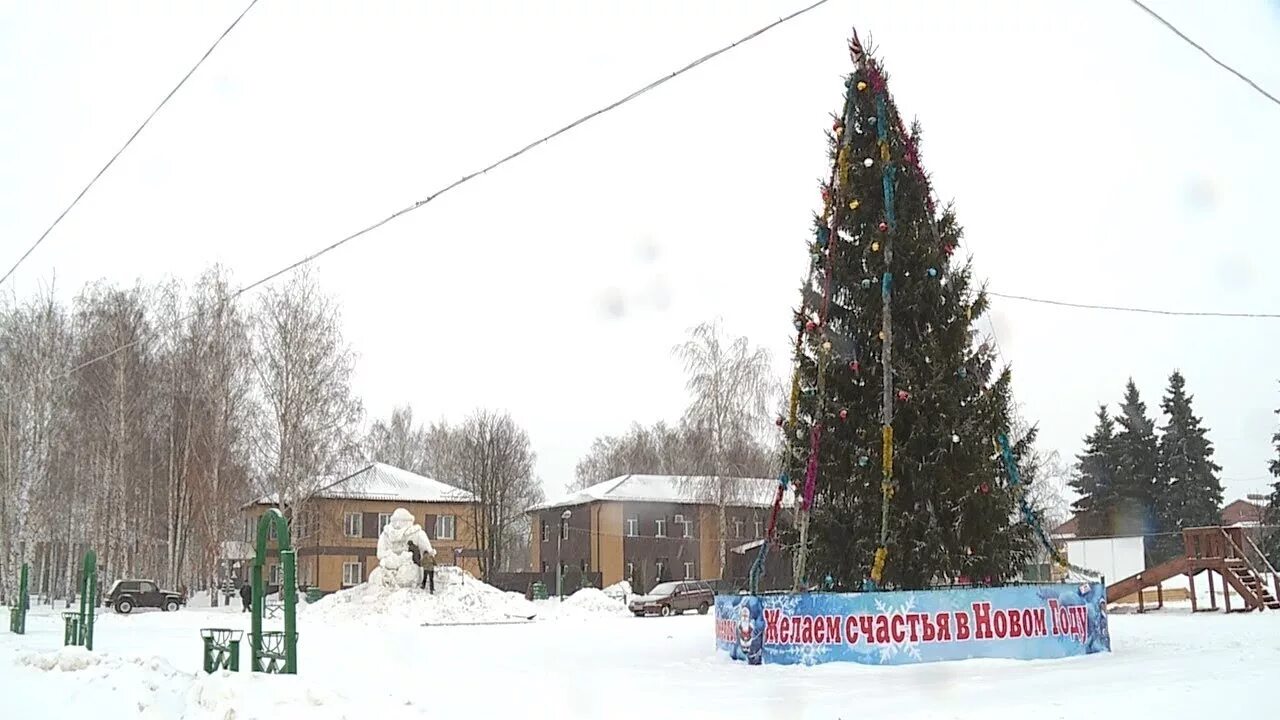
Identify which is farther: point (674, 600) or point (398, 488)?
point (398, 488)

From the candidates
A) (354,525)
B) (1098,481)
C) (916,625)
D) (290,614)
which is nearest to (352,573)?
(354,525)

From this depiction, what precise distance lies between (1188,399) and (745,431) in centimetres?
2601

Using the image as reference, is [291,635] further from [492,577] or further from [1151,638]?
[492,577]

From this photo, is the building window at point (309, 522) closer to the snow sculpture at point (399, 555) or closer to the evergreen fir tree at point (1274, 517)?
the snow sculpture at point (399, 555)

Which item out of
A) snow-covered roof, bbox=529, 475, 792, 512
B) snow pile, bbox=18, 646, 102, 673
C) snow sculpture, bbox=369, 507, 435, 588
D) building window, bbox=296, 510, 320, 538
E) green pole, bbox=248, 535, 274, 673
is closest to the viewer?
green pole, bbox=248, 535, 274, 673

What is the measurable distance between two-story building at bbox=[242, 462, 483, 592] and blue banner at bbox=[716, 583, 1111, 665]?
4410 centimetres

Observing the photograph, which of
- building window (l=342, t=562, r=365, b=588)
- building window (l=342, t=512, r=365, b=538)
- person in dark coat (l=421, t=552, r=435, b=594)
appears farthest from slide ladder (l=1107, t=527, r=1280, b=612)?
building window (l=342, t=562, r=365, b=588)

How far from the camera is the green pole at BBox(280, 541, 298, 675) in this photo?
13.1 m

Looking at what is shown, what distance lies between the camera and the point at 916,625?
16.5m

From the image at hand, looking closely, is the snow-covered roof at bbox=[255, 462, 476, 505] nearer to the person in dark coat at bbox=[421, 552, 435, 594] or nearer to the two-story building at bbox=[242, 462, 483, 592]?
the two-story building at bbox=[242, 462, 483, 592]

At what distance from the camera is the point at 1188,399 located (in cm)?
6200

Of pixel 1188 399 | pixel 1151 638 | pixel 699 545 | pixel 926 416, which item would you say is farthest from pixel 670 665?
pixel 1188 399

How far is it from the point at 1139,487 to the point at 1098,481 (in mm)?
2777

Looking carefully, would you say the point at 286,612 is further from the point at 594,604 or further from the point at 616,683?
the point at 594,604
